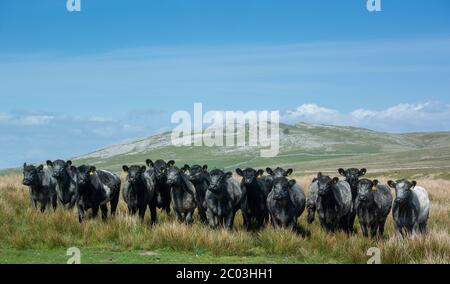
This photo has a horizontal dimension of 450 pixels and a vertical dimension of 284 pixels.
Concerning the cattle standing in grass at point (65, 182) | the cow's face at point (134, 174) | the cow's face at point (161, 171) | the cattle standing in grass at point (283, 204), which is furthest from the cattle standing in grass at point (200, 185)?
the cattle standing in grass at point (65, 182)

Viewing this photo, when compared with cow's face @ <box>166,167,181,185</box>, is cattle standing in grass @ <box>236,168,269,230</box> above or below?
below

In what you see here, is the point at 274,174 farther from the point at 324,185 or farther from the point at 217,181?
the point at 217,181

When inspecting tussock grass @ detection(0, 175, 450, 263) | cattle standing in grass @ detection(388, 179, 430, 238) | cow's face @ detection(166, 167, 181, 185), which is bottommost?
tussock grass @ detection(0, 175, 450, 263)

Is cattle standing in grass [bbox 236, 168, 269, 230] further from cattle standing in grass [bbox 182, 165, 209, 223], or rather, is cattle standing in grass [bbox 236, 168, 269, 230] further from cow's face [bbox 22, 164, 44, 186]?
cow's face [bbox 22, 164, 44, 186]

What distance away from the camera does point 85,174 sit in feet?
58.7

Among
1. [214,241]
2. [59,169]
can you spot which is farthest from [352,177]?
[59,169]

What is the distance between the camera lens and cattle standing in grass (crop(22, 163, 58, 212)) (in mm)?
19516

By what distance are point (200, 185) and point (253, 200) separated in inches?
69.3

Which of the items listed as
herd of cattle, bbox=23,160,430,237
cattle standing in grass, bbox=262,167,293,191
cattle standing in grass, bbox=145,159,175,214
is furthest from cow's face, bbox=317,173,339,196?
cattle standing in grass, bbox=145,159,175,214

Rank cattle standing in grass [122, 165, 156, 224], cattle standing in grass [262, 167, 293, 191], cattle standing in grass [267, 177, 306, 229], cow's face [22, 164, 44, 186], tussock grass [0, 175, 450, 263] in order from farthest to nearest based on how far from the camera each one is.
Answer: cow's face [22, 164, 44, 186], cattle standing in grass [262, 167, 293, 191], cattle standing in grass [122, 165, 156, 224], cattle standing in grass [267, 177, 306, 229], tussock grass [0, 175, 450, 263]

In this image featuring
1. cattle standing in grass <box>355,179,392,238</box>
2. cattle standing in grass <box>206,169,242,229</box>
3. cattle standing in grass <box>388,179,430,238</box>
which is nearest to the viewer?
cattle standing in grass <box>388,179,430,238</box>

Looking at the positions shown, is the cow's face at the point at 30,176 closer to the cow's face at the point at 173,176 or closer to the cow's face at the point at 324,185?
the cow's face at the point at 173,176
